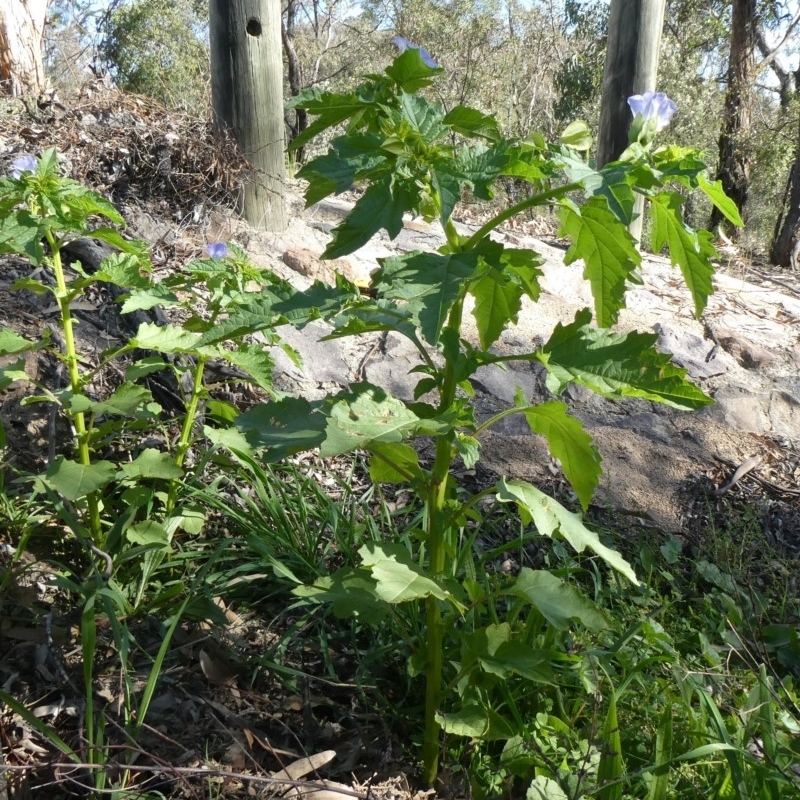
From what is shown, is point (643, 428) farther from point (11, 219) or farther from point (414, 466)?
point (11, 219)

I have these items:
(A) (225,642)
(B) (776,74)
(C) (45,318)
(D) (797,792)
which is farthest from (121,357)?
(B) (776,74)

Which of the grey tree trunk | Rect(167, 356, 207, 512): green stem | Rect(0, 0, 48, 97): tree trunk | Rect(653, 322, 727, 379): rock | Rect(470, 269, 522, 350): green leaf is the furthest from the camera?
Rect(0, 0, 48, 97): tree trunk

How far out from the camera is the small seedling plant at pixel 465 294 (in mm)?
1462

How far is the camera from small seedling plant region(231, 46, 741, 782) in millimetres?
1462

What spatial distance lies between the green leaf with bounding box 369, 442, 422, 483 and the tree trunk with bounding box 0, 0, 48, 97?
224 inches

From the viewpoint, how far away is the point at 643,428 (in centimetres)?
378

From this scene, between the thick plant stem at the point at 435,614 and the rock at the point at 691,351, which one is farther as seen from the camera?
the rock at the point at 691,351

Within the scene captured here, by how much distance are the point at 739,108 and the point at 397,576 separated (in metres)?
12.6

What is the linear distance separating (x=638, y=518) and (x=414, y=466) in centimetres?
176

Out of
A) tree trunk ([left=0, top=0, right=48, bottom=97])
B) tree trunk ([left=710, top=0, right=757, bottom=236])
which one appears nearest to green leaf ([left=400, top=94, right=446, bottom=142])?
tree trunk ([left=0, top=0, right=48, bottom=97])

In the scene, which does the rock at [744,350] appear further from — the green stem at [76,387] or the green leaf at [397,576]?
the green stem at [76,387]

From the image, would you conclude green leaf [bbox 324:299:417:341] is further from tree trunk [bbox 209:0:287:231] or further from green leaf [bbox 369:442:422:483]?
tree trunk [bbox 209:0:287:231]

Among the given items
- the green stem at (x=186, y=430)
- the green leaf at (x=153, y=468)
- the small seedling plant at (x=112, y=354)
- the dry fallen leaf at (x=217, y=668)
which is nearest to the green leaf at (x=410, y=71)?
the small seedling plant at (x=112, y=354)

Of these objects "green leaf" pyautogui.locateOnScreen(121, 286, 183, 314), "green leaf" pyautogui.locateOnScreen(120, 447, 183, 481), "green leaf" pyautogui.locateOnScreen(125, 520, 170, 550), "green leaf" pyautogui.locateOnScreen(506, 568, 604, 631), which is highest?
"green leaf" pyautogui.locateOnScreen(121, 286, 183, 314)
